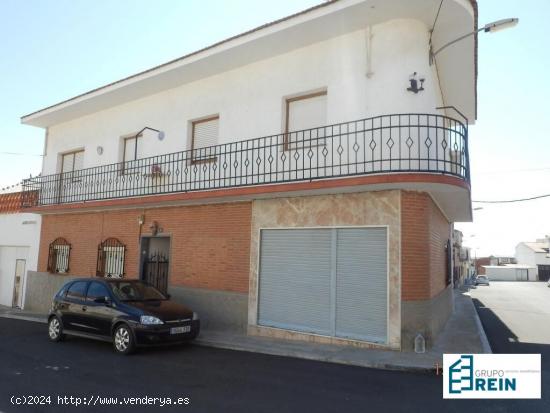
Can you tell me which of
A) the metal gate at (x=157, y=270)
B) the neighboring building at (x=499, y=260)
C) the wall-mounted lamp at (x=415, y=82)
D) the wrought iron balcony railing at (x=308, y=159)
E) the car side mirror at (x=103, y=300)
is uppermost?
the wall-mounted lamp at (x=415, y=82)

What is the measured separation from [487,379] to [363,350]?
8.63ft

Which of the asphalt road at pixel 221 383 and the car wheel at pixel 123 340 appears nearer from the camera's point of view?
the asphalt road at pixel 221 383

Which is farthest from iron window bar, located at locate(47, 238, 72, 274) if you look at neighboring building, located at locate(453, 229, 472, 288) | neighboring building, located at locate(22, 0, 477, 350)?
neighboring building, located at locate(453, 229, 472, 288)

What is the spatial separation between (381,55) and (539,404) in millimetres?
6876

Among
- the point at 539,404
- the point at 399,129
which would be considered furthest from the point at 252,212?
the point at 539,404

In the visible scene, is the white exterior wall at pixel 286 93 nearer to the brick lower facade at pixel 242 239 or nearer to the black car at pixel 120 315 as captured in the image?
the brick lower facade at pixel 242 239

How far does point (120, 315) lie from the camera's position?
8477 mm

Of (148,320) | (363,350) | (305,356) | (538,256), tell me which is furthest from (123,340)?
(538,256)

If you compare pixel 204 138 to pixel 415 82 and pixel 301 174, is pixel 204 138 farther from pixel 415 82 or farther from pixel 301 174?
pixel 415 82

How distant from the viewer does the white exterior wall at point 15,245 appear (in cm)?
1623

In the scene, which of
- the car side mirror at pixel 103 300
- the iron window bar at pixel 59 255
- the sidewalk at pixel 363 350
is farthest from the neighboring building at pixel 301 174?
the car side mirror at pixel 103 300

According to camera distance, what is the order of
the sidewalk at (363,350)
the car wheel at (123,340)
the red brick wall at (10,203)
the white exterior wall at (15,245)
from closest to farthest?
the sidewalk at (363,350) → the car wheel at (123,340) → the white exterior wall at (15,245) → the red brick wall at (10,203)

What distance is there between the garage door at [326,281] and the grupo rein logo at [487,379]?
2.04 metres

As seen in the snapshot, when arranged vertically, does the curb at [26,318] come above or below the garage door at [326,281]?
below
